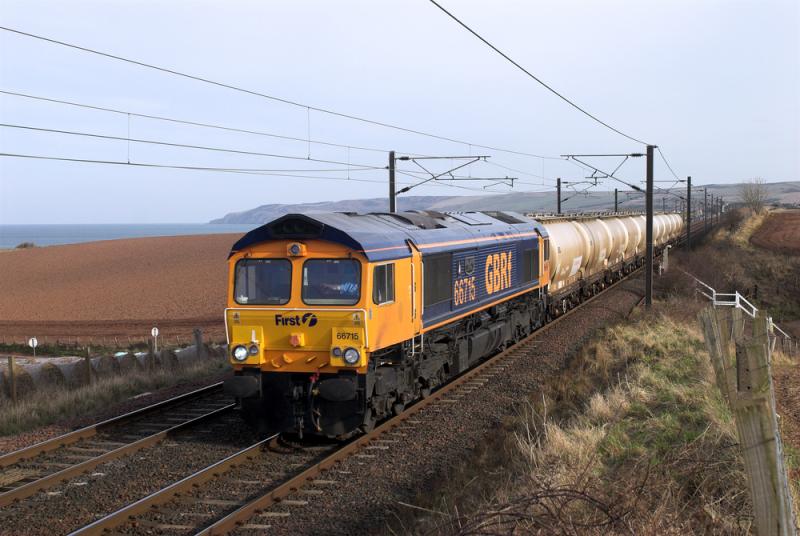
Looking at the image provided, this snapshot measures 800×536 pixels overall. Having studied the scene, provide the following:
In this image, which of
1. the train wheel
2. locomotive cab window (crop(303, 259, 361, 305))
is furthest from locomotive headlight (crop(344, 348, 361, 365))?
the train wheel

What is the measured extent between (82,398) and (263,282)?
5736mm

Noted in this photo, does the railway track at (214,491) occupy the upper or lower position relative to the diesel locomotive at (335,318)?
lower

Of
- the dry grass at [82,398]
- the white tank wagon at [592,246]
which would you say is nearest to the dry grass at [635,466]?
the dry grass at [82,398]

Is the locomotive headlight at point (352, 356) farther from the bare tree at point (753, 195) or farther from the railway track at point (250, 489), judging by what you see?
the bare tree at point (753, 195)

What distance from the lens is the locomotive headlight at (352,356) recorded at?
1084 cm

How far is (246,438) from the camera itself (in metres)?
11.8

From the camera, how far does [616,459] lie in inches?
348

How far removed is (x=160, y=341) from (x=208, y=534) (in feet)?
90.3

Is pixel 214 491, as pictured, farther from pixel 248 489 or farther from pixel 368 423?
pixel 368 423

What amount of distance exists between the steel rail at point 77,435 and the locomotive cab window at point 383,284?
16.4ft

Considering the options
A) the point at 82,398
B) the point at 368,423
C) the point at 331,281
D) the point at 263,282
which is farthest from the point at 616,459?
the point at 82,398

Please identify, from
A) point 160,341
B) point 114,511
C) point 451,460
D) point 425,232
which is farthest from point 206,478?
point 160,341

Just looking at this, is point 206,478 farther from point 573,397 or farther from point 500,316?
point 500,316

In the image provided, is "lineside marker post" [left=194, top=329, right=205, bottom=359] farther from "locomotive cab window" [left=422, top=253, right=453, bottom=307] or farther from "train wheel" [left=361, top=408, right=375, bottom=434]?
"train wheel" [left=361, top=408, right=375, bottom=434]
